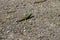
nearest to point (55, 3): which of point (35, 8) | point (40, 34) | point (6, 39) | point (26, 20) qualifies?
point (35, 8)

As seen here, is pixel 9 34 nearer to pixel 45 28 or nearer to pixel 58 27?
pixel 45 28

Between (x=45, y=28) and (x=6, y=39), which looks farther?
(x=45, y=28)

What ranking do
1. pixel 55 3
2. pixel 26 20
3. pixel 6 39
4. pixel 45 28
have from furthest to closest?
pixel 55 3 < pixel 26 20 < pixel 45 28 < pixel 6 39

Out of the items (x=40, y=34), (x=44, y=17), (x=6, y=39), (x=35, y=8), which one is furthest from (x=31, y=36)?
(x=35, y=8)

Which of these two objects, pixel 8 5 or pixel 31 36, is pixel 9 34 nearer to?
A: pixel 31 36

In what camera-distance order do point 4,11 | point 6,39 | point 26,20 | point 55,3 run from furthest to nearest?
point 55,3, point 4,11, point 26,20, point 6,39

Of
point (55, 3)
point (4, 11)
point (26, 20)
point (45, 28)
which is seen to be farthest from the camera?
point (55, 3)
